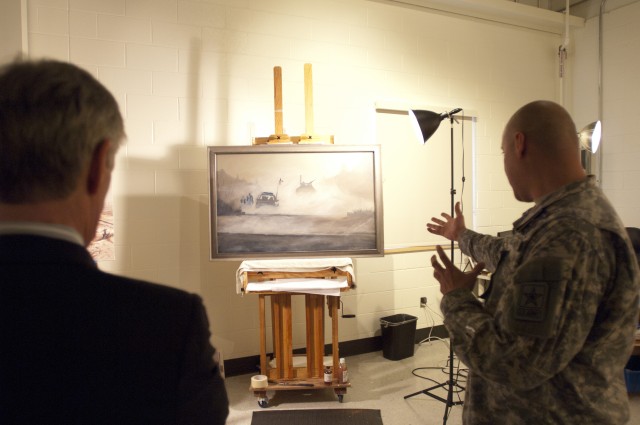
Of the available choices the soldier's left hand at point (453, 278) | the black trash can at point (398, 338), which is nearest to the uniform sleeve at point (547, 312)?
the soldier's left hand at point (453, 278)

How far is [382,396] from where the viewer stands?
10.3 feet

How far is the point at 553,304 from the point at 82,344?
37.2 inches

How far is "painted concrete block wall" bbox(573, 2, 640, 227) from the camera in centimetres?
434

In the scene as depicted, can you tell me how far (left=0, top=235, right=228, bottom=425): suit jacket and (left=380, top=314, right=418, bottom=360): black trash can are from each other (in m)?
3.32

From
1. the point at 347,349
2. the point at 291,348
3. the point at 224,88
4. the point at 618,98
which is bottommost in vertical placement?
the point at 347,349

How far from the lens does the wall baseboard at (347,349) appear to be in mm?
3461

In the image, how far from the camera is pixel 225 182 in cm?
298

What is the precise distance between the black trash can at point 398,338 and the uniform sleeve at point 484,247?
2175 millimetres

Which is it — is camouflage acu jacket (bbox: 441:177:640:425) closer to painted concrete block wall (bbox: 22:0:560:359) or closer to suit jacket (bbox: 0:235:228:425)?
suit jacket (bbox: 0:235:228:425)

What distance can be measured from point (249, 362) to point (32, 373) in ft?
10.1

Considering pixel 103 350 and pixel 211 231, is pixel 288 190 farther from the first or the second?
pixel 103 350

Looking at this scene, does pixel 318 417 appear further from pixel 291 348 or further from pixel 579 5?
pixel 579 5

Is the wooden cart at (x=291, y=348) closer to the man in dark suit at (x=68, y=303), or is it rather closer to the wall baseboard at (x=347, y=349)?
the wall baseboard at (x=347, y=349)

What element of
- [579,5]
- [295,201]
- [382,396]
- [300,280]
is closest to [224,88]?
[295,201]
